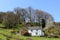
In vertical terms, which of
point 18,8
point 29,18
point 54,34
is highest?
point 18,8

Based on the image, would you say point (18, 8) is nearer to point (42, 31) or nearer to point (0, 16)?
point (0, 16)

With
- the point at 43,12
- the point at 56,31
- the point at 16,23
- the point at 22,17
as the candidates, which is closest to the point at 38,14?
the point at 43,12

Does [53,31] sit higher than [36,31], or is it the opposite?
[53,31]

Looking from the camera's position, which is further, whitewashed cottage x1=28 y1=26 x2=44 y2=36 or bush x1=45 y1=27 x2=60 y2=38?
whitewashed cottage x1=28 y1=26 x2=44 y2=36

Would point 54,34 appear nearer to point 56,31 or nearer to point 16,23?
point 56,31

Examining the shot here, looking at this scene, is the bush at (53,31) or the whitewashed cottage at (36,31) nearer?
the bush at (53,31)

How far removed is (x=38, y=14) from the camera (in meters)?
78.5

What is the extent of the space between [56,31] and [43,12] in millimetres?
26945

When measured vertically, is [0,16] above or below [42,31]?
above

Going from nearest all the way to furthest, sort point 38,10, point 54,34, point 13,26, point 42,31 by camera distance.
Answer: point 54,34
point 42,31
point 13,26
point 38,10

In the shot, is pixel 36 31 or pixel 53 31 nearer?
pixel 53 31

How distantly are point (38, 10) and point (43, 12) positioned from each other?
3.39m

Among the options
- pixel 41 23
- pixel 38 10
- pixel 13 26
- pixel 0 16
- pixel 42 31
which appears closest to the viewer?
pixel 42 31

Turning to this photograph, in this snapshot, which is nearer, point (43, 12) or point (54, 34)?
point (54, 34)
